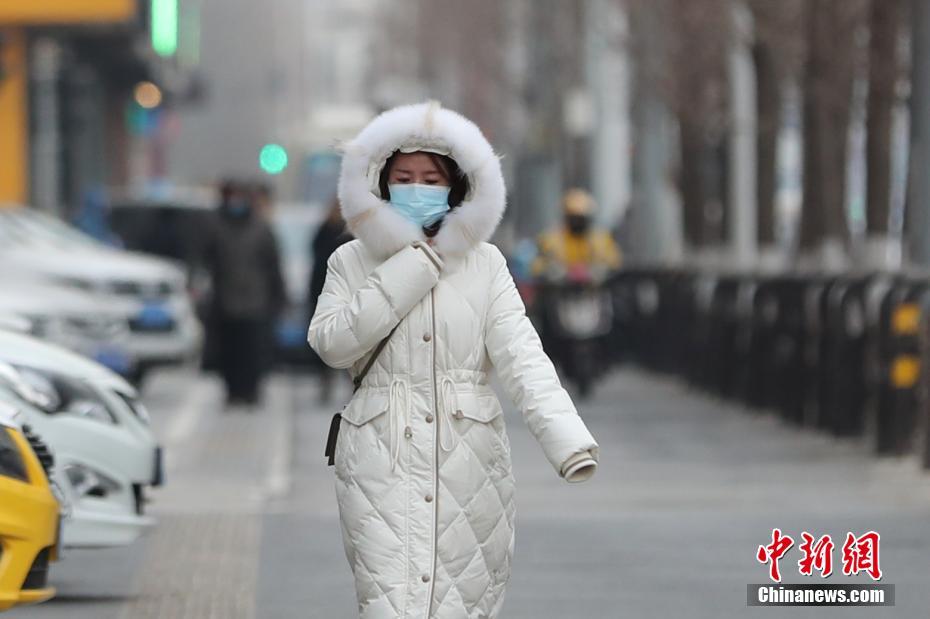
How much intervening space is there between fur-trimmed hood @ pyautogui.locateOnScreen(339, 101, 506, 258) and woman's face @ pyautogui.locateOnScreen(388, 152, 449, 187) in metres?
0.03

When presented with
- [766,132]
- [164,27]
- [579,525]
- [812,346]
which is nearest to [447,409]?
[579,525]

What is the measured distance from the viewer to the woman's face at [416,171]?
666cm

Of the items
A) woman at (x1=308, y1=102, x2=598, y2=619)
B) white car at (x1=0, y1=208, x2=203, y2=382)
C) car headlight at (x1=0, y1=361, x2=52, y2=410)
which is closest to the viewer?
woman at (x1=308, y1=102, x2=598, y2=619)

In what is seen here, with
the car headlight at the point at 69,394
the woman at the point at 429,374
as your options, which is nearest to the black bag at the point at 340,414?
the woman at the point at 429,374

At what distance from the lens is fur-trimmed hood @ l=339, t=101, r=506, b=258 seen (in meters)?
6.58

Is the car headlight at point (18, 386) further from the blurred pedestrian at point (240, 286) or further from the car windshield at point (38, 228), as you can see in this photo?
the car windshield at point (38, 228)

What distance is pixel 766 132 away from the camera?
82.5 ft

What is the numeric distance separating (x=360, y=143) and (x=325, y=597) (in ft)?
10.8

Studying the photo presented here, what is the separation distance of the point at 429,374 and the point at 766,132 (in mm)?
18914

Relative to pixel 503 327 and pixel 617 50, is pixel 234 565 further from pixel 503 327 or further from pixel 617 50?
pixel 617 50

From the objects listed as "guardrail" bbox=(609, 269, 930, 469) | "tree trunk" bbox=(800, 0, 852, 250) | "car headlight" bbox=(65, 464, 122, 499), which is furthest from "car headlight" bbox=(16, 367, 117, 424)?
"tree trunk" bbox=(800, 0, 852, 250)

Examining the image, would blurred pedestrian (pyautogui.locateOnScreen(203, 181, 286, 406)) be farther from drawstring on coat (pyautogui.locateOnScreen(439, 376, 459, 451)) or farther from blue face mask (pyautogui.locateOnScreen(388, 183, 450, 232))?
drawstring on coat (pyautogui.locateOnScreen(439, 376, 459, 451))

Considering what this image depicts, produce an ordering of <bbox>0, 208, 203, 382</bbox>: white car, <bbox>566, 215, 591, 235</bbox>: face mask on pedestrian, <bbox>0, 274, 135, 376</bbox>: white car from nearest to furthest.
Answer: <bbox>0, 274, 135, 376</bbox>: white car → <bbox>0, 208, 203, 382</bbox>: white car → <bbox>566, 215, 591, 235</bbox>: face mask on pedestrian

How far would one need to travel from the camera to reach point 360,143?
6668 millimetres
